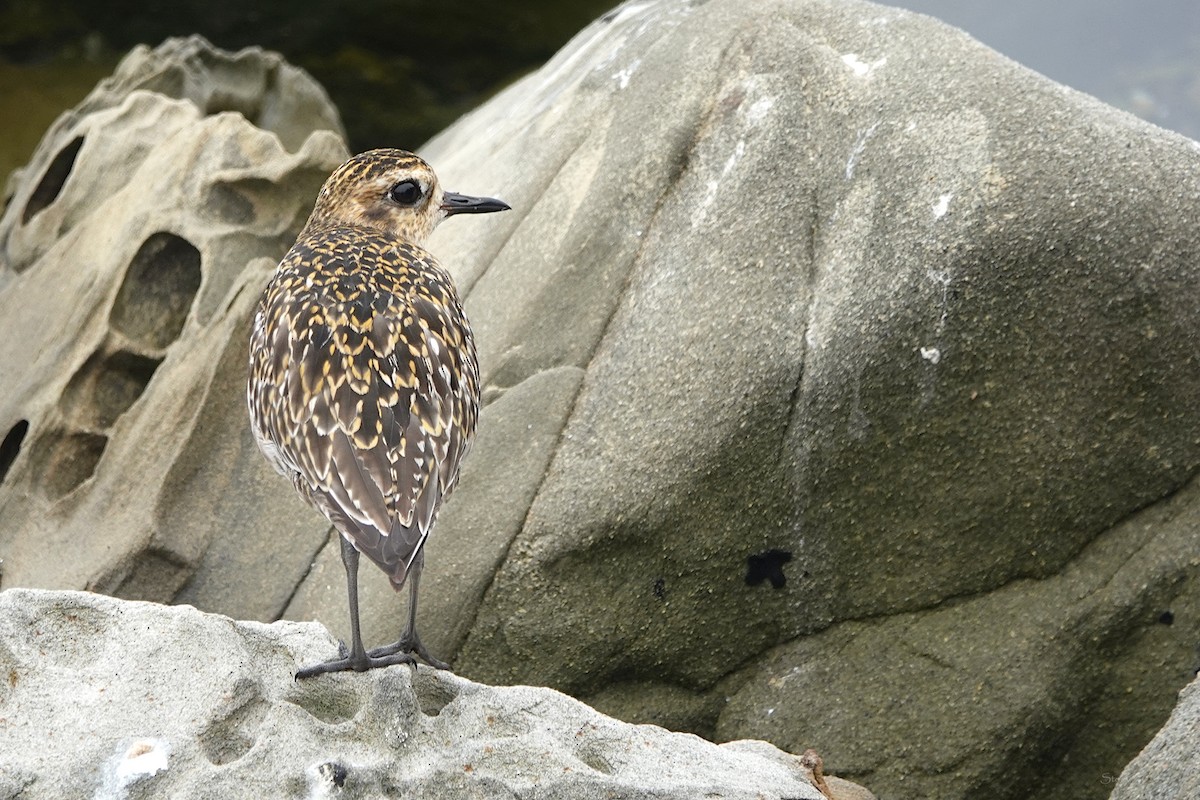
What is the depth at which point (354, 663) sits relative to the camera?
4547 mm

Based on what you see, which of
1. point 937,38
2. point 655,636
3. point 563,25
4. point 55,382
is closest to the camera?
point 655,636

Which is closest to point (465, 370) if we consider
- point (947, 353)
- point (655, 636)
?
point (655, 636)

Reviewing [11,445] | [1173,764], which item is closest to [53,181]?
[11,445]

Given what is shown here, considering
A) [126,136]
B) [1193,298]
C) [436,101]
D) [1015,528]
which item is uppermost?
[1193,298]

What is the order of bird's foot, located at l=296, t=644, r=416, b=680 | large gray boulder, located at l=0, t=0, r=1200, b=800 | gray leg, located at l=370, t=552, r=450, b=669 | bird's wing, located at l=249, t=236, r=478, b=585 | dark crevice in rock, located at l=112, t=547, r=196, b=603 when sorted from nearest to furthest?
bird's foot, located at l=296, t=644, r=416, b=680
bird's wing, located at l=249, t=236, r=478, b=585
gray leg, located at l=370, t=552, r=450, b=669
large gray boulder, located at l=0, t=0, r=1200, b=800
dark crevice in rock, located at l=112, t=547, r=196, b=603

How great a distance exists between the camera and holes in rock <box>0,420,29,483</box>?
7.17 meters

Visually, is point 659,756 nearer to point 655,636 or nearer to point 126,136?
point 655,636

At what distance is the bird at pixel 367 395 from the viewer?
15.1ft

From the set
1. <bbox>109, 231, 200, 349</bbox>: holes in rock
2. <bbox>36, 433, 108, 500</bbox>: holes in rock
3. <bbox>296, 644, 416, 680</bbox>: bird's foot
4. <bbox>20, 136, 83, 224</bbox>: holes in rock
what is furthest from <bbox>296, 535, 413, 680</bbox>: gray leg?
<bbox>20, 136, 83, 224</bbox>: holes in rock

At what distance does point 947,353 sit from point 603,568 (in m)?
1.54

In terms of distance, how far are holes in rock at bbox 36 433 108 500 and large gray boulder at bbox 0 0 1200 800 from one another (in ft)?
1.81

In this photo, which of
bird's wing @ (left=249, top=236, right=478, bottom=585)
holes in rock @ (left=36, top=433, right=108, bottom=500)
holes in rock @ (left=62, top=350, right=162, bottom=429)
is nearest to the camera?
bird's wing @ (left=249, top=236, right=478, bottom=585)

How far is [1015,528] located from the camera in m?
5.55

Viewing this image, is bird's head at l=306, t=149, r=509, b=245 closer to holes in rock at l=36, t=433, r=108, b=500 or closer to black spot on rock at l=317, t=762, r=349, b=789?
holes in rock at l=36, t=433, r=108, b=500
